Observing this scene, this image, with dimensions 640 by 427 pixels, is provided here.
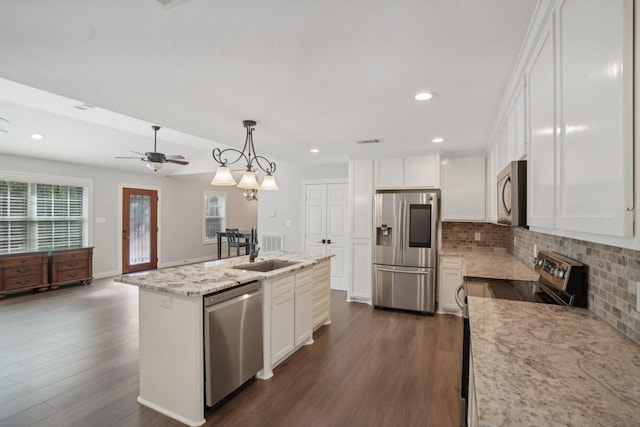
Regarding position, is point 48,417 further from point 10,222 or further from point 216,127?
point 10,222

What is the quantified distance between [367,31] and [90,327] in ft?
14.3

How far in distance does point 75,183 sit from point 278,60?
20.2 ft

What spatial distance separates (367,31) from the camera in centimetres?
153

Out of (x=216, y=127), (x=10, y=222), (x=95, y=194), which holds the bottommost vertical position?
(x=10, y=222)

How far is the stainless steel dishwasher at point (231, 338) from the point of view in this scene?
2119mm

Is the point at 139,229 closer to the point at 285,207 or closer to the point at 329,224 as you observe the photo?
the point at 285,207

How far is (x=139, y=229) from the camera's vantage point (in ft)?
23.5

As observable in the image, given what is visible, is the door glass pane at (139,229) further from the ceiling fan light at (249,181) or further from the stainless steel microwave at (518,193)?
the stainless steel microwave at (518,193)

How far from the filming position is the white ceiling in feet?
4.58

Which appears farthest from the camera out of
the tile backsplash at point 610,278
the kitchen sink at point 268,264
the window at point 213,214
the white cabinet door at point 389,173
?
the window at point 213,214

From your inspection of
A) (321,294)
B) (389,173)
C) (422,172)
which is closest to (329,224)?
(389,173)

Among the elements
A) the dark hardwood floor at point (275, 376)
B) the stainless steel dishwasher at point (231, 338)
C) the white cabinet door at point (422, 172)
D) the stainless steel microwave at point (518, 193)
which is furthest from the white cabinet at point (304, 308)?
the white cabinet door at point (422, 172)

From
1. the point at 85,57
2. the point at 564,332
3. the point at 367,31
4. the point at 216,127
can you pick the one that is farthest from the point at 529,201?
the point at 216,127

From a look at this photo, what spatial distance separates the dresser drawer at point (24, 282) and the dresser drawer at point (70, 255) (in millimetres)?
348
